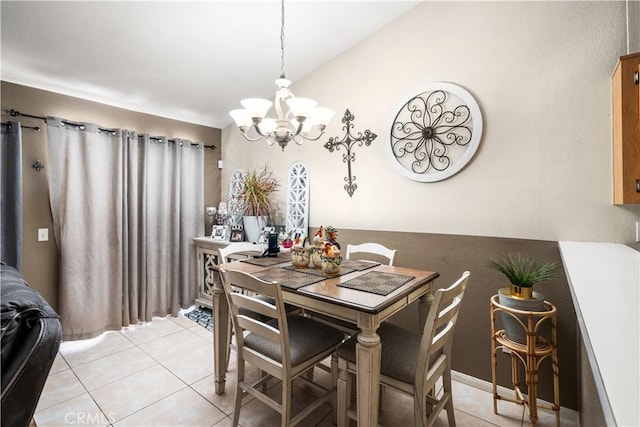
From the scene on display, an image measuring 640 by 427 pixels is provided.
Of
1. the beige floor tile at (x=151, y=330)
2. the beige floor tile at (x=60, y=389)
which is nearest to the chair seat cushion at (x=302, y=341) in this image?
the beige floor tile at (x=60, y=389)

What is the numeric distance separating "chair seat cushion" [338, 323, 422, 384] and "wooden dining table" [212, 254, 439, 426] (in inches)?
5.0

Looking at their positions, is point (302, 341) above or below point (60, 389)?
above

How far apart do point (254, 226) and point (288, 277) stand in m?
1.42

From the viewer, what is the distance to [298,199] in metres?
3.05

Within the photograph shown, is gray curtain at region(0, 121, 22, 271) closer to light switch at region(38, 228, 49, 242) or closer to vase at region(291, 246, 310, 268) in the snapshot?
light switch at region(38, 228, 49, 242)

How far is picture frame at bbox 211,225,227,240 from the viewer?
341cm

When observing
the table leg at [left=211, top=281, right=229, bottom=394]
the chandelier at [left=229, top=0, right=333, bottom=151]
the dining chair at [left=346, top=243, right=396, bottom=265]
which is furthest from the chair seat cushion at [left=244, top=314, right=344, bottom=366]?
the chandelier at [left=229, top=0, right=333, bottom=151]

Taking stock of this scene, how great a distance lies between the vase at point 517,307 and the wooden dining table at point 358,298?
411 mm

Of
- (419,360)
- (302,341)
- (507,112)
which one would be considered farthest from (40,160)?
(507,112)

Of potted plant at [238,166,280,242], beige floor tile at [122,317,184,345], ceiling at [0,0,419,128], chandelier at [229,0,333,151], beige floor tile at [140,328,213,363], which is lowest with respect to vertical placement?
beige floor tile at [140,328,213,363]

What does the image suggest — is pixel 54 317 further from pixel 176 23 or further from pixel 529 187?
pixel 529 187

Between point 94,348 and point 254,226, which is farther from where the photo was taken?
point 254,226

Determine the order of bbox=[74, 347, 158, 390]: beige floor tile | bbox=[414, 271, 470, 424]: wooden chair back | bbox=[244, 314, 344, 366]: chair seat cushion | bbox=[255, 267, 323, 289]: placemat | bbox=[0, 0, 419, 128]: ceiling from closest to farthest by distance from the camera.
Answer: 1. bbox=[414, 271, 470, 424]: wooden chair back
2. bbox=[244, 314, 344, 366]: chair seat cushion
3. bbox=[255, 267, 323, 289]: placemat
4. bbox=[0, 0, 419, 128]: ceiling
5. bbox=[74, 347, 158, 390]: beige floor tile

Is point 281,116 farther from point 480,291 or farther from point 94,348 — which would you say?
point 94,348
